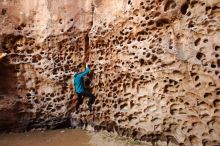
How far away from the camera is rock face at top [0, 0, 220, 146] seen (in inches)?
201

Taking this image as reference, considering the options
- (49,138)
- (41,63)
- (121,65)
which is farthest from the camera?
(41,63)

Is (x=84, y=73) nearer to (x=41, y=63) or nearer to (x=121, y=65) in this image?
(x=121, y=65)

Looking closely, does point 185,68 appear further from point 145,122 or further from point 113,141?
point 113,141

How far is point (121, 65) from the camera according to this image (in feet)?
21.6

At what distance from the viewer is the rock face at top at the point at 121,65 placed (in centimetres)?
510

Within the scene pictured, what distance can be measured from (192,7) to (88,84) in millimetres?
3270

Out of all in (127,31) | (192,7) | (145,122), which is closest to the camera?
(192,7)

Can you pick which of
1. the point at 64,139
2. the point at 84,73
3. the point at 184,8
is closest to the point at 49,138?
the point at 64,139

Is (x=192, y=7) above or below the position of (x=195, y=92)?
above

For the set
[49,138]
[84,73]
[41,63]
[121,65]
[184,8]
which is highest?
[184,8]

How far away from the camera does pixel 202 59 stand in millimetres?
5062

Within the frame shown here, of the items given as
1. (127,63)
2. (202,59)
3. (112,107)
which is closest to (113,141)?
(112,107)

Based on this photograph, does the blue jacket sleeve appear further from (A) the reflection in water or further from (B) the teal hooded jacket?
(A) the reflection in water

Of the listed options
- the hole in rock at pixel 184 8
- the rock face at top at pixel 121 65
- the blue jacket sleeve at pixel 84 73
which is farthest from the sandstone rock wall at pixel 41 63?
the hole in rock at pixel 184 8
